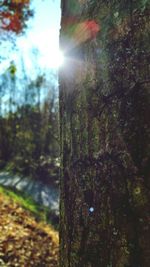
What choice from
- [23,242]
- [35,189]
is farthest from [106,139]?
[35,189]

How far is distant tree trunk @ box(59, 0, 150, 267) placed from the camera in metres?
0.88

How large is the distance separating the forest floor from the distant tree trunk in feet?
15.4

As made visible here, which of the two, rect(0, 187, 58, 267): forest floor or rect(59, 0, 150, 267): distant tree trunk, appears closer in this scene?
rect(59, 0, 150, 267): distant tree trunk

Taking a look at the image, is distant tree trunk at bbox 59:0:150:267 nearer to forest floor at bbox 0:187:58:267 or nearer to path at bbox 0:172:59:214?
forest floor at bbox 0:187:58:267

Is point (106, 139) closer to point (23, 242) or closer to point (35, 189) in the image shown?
point (23, 242)

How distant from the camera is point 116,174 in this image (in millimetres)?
909

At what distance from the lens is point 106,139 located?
0.93 metres

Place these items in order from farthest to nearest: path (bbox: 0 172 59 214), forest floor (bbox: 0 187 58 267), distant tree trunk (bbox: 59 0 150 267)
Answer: path (bbox: 0 172 59 214) < forest floor (bbox: 0 187 58 267) < distant tree trunk (bbox: 59 0 150 267)

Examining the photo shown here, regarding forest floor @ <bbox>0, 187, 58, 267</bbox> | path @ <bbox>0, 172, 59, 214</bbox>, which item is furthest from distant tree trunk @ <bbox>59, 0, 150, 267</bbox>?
path @ <bbox>0, 172, 59, 214</bbox>

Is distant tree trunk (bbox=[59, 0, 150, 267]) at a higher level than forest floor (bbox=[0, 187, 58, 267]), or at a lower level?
higher

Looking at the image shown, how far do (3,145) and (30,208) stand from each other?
347 inches

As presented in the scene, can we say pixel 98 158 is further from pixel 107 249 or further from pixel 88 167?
pixel 107 249

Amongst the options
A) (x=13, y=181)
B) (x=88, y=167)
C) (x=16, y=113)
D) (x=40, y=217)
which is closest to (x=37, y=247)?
(x=40, y=217)

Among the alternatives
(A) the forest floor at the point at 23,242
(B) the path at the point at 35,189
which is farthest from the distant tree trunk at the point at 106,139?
(B) the path at the point at 35,189
